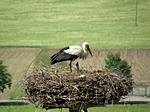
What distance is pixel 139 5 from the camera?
273 ft

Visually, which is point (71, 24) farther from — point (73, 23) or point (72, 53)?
point (72, 53)

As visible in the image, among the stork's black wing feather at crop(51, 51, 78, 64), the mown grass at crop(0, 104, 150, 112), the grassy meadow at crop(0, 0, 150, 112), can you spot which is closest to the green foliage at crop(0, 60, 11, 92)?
the grassy meadow at crop(0, 0, 150, 112)

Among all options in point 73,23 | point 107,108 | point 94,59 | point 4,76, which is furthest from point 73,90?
point 73,23

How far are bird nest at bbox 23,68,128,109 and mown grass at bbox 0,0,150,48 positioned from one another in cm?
4966

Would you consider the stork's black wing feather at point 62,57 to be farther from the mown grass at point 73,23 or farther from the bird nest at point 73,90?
the mown grass at point 73,23

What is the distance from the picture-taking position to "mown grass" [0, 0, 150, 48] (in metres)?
70.1

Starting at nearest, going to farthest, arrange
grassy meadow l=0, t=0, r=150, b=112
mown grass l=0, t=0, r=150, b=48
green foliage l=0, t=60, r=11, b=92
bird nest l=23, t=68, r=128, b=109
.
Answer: bird nest l=23, t=68, r=128, b=109
green foliage l=0, t=60, r=11, b=92
grassy meadow l=0, t=0, r=150, b=112
mown grass l=0, t=0, r=150, b=48

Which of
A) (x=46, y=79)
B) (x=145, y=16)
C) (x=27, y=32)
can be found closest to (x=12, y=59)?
(x=27, y=32)

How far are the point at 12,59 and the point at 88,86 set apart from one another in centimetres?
4271

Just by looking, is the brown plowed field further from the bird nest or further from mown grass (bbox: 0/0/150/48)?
the bird nest

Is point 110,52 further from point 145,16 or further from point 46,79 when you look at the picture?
point 46,79

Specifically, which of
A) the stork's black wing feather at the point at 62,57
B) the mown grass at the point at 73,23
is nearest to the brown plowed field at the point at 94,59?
the mown grass at the point at 73,23

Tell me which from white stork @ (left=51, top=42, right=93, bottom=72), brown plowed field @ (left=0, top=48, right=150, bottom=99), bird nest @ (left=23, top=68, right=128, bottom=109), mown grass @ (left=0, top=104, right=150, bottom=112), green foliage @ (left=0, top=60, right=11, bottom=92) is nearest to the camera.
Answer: bird nest @ (left=23, top=68, right=128, bottom=109)

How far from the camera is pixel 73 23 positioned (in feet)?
266
